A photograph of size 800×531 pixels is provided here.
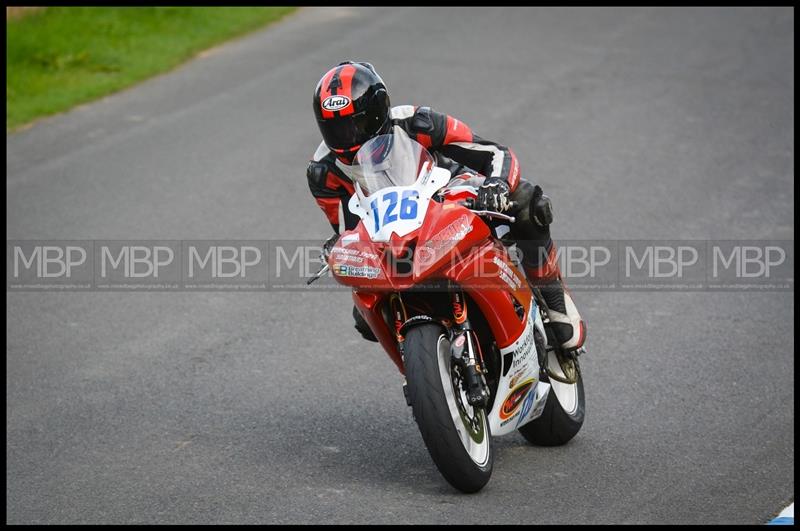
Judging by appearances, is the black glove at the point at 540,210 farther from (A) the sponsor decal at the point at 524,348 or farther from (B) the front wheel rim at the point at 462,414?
(B) the front wheel rim at the point at 462,414

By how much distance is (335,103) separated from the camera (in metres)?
5.57

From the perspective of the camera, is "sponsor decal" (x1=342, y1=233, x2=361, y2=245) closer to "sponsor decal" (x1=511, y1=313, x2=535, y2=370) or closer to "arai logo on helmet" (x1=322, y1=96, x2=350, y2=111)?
"arai logo on helmet" (x1=322, y1=96, x2=350, y2=111)

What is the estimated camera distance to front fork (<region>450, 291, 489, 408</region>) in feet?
18.0

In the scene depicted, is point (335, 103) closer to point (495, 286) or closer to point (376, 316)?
point (376, 316)

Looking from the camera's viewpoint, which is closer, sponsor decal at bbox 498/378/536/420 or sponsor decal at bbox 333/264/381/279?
sponsor decal at bbox 333/264/381/279

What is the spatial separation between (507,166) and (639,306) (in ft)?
10.1

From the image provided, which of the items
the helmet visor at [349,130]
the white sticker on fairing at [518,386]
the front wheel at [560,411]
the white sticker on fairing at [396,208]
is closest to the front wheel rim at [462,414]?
the white sticker on fairing at [518,386]

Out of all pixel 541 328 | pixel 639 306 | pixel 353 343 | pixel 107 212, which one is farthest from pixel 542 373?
pixel 107 212

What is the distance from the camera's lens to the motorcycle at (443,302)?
5.24 meters

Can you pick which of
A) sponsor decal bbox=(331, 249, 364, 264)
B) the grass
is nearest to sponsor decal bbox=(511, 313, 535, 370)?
sponsor decal bbox=(331, 249, 364, 264)

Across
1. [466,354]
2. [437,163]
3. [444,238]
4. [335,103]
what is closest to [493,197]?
[444,238]

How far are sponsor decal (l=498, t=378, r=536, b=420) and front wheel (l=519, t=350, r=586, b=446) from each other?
33 centimetres

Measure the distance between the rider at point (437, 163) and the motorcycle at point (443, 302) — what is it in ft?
0.34

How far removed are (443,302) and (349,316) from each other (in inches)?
115
